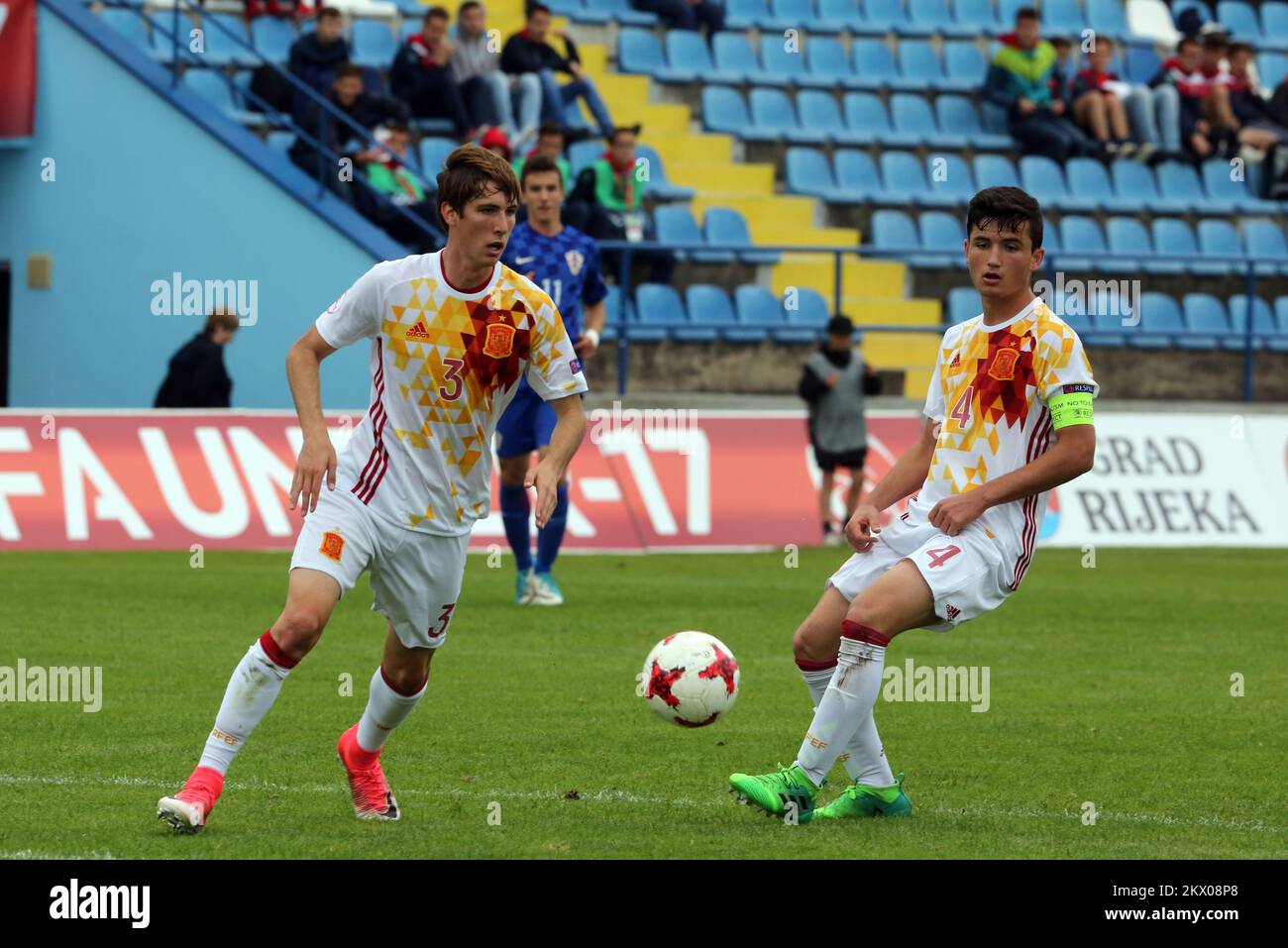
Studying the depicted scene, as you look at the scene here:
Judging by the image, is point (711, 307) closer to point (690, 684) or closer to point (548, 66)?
point (548, 66)

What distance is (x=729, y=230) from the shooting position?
73.5 feet

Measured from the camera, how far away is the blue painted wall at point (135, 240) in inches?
754

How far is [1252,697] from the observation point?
10.2 metres

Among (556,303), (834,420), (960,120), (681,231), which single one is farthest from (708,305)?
(556,303)

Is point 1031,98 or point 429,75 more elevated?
point 1031,98

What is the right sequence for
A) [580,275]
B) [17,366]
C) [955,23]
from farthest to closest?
[955,23] → [17,366] → [580,275]

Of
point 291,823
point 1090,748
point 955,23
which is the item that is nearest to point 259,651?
point 291,823

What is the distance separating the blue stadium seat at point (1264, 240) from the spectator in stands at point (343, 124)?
10.2 metres

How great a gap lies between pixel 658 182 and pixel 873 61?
444 centimetres

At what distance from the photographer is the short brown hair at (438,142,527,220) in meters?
6.62

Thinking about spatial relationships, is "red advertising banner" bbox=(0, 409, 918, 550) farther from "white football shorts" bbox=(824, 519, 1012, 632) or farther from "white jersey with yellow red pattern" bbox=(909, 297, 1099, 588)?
"white jersey with yellow red pattern" bbox=(909, 297, 1099, 588)

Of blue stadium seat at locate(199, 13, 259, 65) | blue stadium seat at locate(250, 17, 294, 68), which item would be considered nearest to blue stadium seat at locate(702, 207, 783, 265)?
blue stadium seat at locate(250, 17, 294, 68)

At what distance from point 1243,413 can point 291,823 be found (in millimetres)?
15073
